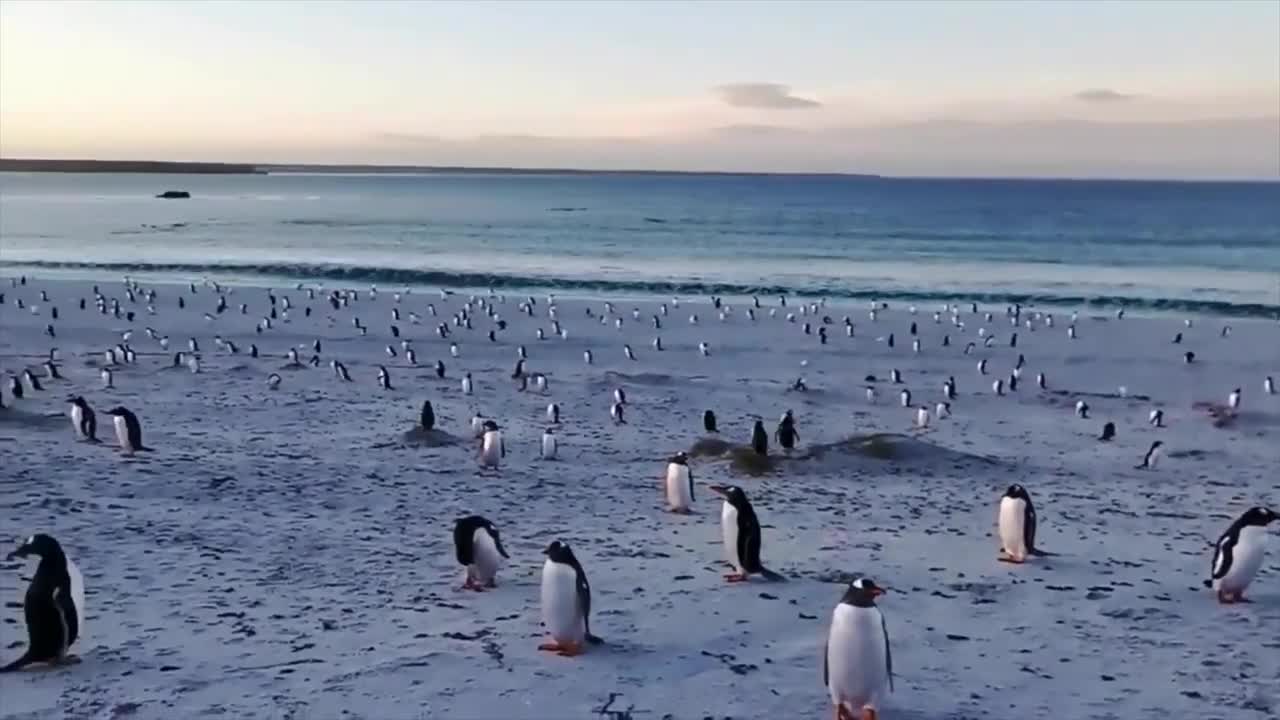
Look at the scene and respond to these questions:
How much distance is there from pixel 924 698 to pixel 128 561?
691cm

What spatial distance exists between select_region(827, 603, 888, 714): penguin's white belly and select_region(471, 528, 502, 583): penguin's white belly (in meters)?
3.60

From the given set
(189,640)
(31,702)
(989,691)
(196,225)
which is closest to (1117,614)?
(989,691)

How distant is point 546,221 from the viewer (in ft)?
325

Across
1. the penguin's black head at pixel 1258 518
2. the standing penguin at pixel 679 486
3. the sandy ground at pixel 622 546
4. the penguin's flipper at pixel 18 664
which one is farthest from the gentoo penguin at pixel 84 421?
the penguin's black head at pixel 1258 518

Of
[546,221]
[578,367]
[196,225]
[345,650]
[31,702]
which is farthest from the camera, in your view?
[546,221]

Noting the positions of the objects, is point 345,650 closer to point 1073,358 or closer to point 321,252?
point 1073,358

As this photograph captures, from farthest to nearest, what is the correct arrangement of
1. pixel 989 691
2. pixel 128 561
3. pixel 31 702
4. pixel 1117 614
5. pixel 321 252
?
1. pixel 321 252
2. pixel 128 561
3. pixel 1117 614
4. pixel 989 691
5. pixel 31 702

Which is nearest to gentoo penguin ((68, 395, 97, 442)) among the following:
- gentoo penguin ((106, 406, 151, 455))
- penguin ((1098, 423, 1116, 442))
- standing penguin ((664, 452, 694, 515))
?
gentoo penguin ((106, 406, 151, 455))

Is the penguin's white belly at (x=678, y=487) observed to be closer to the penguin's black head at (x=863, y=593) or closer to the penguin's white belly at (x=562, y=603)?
the penguin's white belly at (x=562, y=603)

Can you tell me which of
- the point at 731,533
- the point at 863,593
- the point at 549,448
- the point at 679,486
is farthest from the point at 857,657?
the point at 549,448

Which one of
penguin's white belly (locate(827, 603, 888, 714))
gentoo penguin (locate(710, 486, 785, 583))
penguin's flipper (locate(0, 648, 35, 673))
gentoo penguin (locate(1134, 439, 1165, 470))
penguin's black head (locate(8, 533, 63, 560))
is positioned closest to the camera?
penguin's white belly (locate(827, 603, 888, 714))

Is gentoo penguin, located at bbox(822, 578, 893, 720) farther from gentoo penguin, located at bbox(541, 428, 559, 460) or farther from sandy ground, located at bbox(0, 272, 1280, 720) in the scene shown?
gentoo penguin, located at bbox(541, 428, 559, 460)

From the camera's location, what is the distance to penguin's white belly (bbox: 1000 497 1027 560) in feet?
37.8

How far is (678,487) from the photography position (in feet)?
44.2
